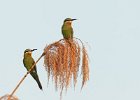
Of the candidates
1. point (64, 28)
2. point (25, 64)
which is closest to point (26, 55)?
point (25, 64)

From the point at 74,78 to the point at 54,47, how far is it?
18.3 inches

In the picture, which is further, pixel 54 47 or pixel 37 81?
pixel 37 81

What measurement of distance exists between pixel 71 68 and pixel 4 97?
0.70 meters

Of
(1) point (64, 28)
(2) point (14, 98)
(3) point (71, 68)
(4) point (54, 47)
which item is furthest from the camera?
(1) point (64, 28)

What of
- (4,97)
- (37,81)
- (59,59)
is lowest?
(37,81)

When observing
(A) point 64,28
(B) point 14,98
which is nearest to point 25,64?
(A) point 64,28

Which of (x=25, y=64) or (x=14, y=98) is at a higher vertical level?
(x=14, y=98)

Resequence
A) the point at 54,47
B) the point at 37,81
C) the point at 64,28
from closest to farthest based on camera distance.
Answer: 1. the point at 54,47
2. the point at 37,81
3. the point at 64,28

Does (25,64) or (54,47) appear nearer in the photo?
(54,47)

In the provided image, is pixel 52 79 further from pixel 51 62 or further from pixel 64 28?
pixel 64 28

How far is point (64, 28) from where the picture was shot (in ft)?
22.7

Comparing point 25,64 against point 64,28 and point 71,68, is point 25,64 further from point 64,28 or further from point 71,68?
point 71,68

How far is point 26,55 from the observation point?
270 inches

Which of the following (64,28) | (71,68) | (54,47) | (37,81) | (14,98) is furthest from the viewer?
(64,28)
